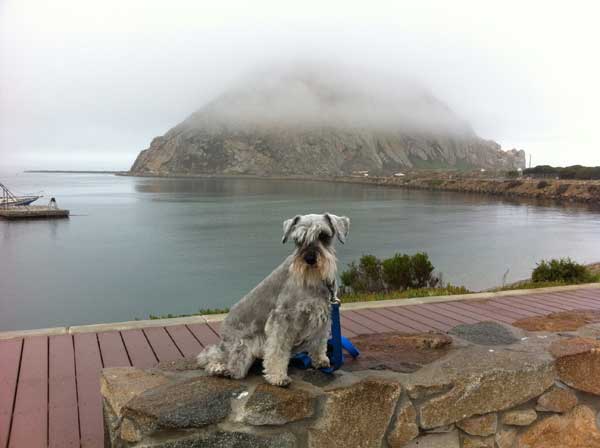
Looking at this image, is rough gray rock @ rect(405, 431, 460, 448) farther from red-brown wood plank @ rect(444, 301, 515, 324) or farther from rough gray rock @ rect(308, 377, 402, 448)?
red-brown wood plank @ rect(444, 301, 515, 324)

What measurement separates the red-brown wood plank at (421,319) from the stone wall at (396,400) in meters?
1.28

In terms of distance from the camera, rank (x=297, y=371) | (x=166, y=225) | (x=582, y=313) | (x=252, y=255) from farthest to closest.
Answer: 1. (x=166, y=225)
2. (x=252, y=255)
3. (x=582, y=313)
4. (x=297, y=371)

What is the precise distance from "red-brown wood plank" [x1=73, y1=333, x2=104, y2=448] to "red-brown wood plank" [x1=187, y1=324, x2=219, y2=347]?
0.92m

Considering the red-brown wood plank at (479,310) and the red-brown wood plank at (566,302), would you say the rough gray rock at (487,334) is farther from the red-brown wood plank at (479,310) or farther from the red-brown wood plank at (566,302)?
the red-brown wood plank at (566,302)

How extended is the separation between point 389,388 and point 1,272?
78.3 feet

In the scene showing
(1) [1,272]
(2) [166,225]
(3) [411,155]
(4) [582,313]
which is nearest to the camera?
(4) [582,313]

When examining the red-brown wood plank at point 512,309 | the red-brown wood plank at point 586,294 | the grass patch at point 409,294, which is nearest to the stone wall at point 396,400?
the red-brown wood plank at point 512,309

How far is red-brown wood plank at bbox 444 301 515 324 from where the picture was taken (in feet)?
18.5

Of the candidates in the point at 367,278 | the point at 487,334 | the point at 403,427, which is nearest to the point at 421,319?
the point at 487,334

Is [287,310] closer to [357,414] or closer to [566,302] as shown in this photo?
[357,414]

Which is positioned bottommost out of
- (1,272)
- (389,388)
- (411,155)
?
(1,272)

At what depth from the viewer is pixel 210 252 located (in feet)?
83.6

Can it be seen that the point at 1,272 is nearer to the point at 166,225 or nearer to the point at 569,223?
the point at 166,225

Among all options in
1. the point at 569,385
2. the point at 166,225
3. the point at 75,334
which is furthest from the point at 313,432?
the point at 166,225
